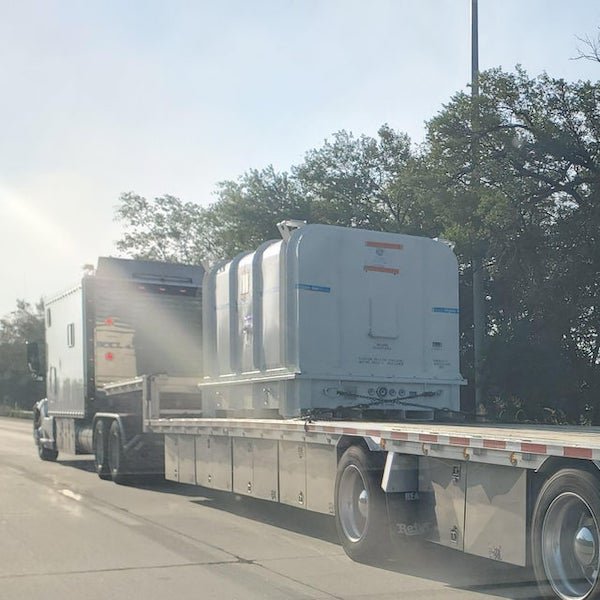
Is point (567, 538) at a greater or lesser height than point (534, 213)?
lesser

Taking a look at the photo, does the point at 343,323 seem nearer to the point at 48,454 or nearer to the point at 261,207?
the point at 48,454

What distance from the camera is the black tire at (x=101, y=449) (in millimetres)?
15938

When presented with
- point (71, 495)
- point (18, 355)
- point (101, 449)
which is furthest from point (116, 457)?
point (18, 355)

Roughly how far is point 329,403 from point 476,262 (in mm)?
10472

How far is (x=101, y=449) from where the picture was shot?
1603 cm

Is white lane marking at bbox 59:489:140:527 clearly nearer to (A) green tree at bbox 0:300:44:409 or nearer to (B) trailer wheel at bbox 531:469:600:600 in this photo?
(B) trailer wheel at bbox 531:469:600:600

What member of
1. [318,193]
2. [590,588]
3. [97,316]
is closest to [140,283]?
[97,316]

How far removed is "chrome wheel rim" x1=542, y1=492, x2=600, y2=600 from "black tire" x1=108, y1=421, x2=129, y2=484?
32.9 feet

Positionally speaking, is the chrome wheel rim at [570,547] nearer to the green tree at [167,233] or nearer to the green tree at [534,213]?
the green tree at [534,213]

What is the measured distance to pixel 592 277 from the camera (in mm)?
19703

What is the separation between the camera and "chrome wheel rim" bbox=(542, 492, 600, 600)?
6.09 m

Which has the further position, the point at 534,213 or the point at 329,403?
the point at 534,213

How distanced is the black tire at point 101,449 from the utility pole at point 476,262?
835 cm

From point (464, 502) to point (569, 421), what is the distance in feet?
48.2
